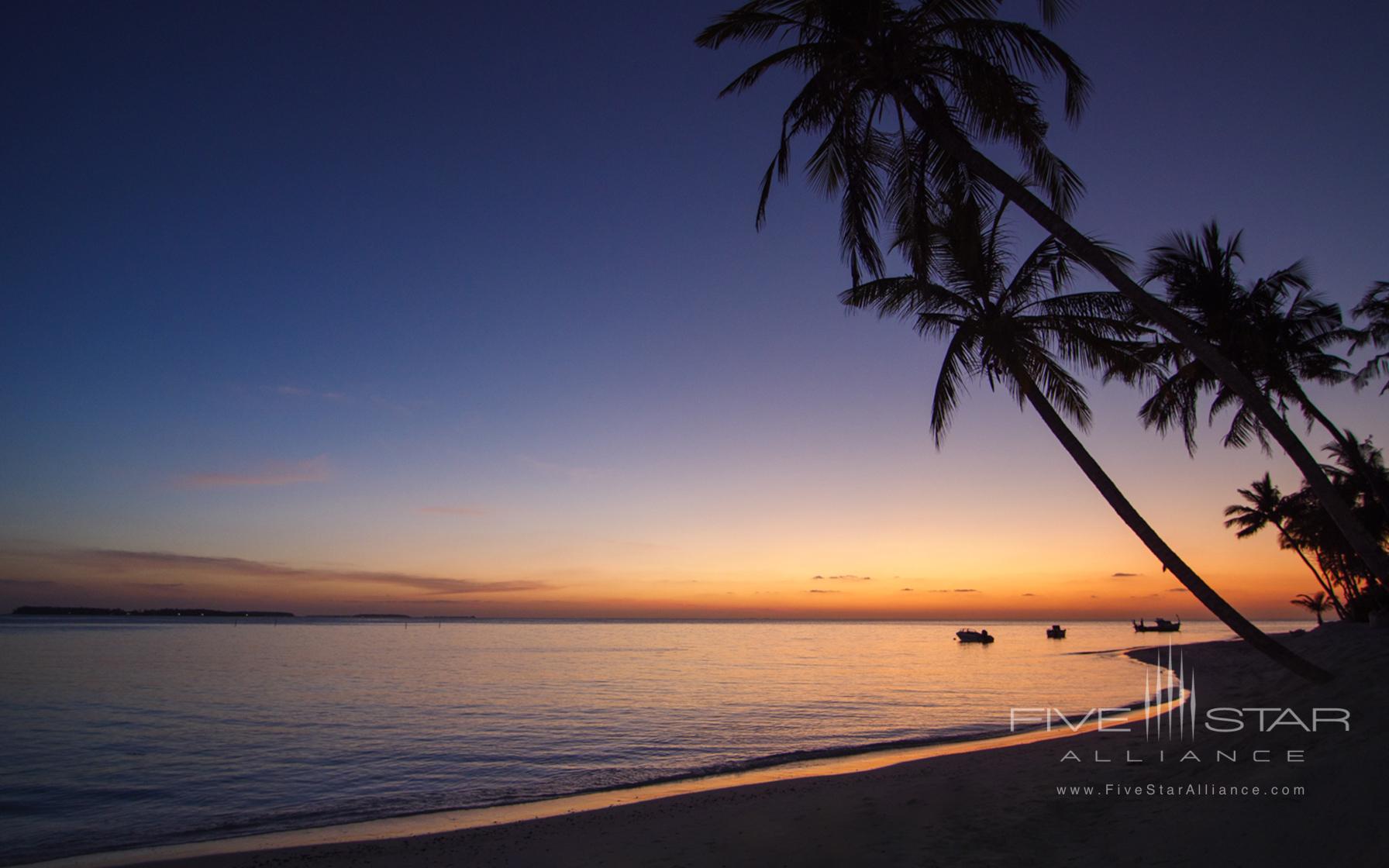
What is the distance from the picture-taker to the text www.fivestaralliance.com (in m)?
7.06

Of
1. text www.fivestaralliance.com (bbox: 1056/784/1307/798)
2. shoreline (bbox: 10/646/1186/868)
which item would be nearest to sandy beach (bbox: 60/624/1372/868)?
text www.fivestaralliance.com (bbox: 1056/784/1307/798)

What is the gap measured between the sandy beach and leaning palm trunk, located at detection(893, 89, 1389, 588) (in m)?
2.19

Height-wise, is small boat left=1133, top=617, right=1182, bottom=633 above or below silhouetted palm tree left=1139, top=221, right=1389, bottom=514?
below

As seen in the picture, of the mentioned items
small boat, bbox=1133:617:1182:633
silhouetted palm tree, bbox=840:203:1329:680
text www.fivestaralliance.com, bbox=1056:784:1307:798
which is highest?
silhouetted palm tree, bbox=840:203:1329:680

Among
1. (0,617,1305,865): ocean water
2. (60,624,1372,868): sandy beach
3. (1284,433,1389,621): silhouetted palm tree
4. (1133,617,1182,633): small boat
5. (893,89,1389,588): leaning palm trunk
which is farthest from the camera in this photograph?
(1133,617,1182,633): small boat

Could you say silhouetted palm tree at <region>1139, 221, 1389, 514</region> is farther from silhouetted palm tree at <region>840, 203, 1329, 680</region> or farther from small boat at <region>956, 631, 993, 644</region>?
small boat at <region>956, 631, 993, 644</region>

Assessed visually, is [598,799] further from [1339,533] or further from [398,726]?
[1339,533]

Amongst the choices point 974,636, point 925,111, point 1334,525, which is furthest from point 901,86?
point 974,636

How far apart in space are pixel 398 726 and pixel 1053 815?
62.3ft

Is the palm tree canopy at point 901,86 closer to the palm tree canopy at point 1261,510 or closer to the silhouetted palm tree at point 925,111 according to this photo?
the silhouetted palm tree at point 925,111

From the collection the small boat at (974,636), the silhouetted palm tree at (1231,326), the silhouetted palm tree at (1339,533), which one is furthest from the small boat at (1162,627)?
the silhouetted palm tree at (1231,326)

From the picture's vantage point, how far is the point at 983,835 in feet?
27.0

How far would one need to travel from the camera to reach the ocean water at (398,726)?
41.5ft

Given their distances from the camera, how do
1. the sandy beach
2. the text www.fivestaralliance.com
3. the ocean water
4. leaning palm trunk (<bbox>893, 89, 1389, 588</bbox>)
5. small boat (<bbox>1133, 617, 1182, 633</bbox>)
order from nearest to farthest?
the sandy beach
the text www.fivestaralliance.com
leaning palm trunk (<bbox>893, 89, 1389, 588</bbox>)
the ocean water
small boat (<bbox>1133, 617, 1182, 633</bbox>)
